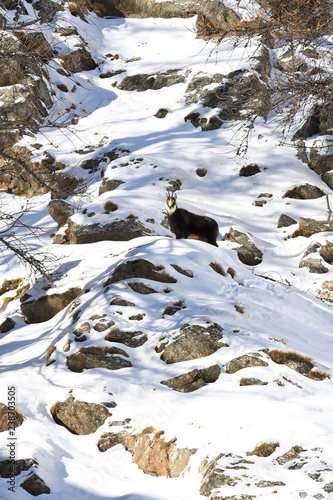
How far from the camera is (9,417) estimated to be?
212 inches

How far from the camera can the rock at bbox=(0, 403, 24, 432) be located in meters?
5.30

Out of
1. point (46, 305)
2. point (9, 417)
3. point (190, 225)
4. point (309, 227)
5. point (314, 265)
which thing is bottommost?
point (314, 265)

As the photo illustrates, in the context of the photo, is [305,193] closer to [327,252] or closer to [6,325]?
[327,252]

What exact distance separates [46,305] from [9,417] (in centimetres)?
293

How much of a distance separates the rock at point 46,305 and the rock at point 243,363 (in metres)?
3.24

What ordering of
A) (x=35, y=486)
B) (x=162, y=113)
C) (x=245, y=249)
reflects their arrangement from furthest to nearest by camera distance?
(x=162, y=113) → (x=245, y=249) → (x=35, y=486)

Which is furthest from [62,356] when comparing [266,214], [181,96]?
[181,96]

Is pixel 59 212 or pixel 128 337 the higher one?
pixel 128 337

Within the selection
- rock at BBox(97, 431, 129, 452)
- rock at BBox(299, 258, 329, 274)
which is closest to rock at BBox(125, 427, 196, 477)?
rock at BBox(97, 431, 129, 452)

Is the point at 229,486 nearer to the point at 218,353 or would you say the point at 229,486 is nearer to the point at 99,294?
the point at 218,353

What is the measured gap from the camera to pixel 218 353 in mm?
5773

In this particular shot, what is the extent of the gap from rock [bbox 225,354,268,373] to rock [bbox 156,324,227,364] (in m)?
0.34

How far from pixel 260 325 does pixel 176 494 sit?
9.98 ft

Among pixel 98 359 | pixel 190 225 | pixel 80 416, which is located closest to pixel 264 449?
pixel 80 416
